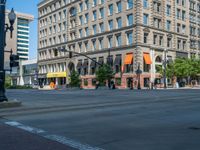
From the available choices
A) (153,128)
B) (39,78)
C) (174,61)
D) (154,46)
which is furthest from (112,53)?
(153,128)

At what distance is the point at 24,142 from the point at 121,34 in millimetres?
55739

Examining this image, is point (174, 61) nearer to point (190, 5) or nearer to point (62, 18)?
point (190, 5)

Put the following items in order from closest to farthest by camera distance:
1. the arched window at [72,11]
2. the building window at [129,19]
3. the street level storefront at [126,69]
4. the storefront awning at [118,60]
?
the street level storefront at [126,69], the building window at [129,19], the storefront awning at [118,60], the arched window at [72,11]

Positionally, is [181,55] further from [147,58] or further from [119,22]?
[119,22]

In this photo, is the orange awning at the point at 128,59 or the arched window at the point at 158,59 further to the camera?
the arched window at the point at 158,59

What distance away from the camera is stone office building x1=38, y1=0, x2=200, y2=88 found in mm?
58938

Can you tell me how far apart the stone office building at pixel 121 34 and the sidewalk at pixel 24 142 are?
41.1 metres

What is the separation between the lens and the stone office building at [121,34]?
5894 cm

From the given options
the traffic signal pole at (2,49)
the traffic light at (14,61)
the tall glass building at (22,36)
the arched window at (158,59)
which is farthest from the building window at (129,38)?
the tall glass building at (22,36)

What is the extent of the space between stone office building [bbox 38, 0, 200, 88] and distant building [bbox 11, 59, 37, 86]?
1263cm

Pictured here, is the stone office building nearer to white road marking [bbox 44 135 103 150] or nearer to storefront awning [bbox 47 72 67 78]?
storefront awning [bbox 47 72 67 78]

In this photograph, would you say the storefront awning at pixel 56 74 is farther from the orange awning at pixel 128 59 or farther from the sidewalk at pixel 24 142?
the sidewalk at pixel 24 142

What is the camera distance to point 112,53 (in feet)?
209

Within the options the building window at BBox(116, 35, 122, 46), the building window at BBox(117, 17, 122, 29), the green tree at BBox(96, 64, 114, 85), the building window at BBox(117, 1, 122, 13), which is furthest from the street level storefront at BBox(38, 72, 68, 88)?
the building window at BBox(117, 1, 122, 13)
